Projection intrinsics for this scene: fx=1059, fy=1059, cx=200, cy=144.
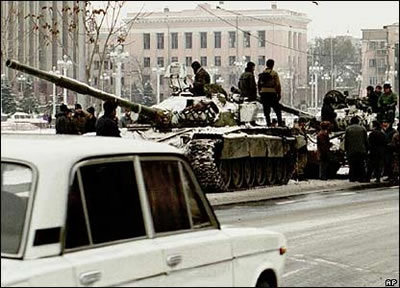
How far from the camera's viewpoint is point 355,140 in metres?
16.7

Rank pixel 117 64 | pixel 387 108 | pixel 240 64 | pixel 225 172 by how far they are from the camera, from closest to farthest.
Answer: pixel 240 64 → pixel 117 64 → pixel 225 172 → pixel 387 108

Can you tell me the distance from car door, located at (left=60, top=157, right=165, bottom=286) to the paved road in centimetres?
268

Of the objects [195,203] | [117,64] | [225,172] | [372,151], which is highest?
[117,64]

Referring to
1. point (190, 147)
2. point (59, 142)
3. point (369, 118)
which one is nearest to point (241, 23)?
point (59, 142)

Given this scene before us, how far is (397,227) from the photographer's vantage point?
959cm

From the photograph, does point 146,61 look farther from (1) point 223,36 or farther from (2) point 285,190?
(2) point 285,190

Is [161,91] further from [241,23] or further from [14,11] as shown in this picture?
[14,11]

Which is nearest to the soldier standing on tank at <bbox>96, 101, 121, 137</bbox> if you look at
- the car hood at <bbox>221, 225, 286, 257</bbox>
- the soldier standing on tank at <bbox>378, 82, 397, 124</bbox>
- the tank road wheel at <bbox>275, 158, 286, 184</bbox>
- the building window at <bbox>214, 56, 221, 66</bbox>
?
the building window at <bbox>214, 56, 221, 66</bbox>

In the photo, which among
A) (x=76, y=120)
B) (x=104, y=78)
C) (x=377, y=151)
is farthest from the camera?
(x=377, y=151)

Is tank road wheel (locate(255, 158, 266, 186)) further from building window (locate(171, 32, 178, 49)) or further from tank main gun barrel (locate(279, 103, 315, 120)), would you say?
building window (locate(171, 32, 178, 49))

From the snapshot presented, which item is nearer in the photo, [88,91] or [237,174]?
[88,91]

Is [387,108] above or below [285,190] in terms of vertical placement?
above

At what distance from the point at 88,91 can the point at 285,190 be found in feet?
16.9

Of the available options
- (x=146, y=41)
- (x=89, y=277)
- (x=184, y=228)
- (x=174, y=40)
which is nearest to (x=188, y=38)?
(x=174, y=40)
